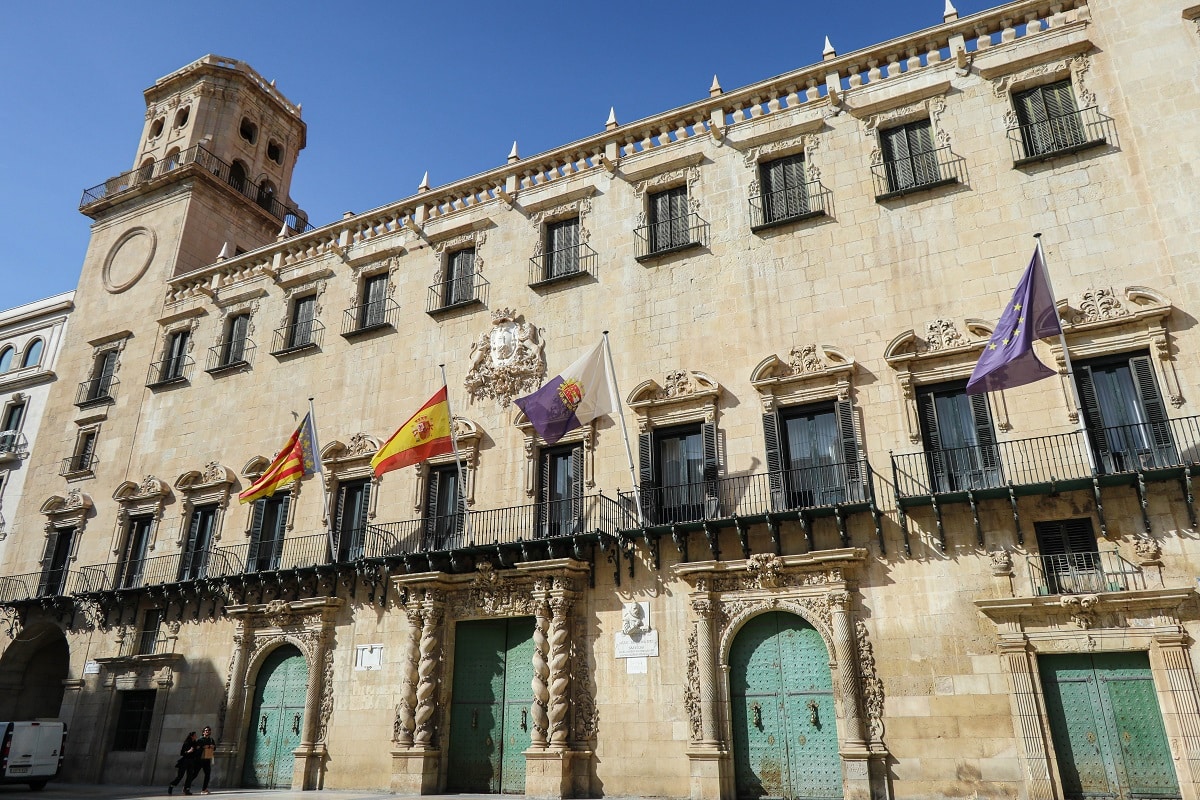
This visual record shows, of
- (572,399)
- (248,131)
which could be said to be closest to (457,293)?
(572,399)

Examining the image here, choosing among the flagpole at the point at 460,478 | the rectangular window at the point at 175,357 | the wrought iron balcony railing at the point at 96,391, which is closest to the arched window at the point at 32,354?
the wrought iron balcony railing at the point at 96,391

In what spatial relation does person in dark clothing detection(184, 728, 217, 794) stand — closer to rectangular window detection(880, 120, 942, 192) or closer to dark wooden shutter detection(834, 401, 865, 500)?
dark wooden shutter detection(834, 401, 865, 500)

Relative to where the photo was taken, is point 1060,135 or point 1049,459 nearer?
point 1049,459

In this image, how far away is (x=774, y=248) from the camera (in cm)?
1962

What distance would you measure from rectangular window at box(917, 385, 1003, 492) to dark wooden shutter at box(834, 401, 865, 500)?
1341mm

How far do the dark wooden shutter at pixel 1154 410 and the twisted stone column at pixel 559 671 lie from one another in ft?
39.0

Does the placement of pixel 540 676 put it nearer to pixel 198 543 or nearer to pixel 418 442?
pixel 418 442

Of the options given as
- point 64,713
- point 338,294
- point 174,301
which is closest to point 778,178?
point 338,294

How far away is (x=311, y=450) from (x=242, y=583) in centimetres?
453

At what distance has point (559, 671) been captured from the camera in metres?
17.9

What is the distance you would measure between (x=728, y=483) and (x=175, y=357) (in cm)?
2111

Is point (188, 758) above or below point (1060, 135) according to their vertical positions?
below

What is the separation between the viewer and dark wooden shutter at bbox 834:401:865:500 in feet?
54.6

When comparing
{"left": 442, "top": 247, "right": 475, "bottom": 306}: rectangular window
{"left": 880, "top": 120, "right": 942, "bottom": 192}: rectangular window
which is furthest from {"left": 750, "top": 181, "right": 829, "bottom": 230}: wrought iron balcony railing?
{"left": 442, "top": 247, "right": 475, "bottom": 306}: rectangular window
